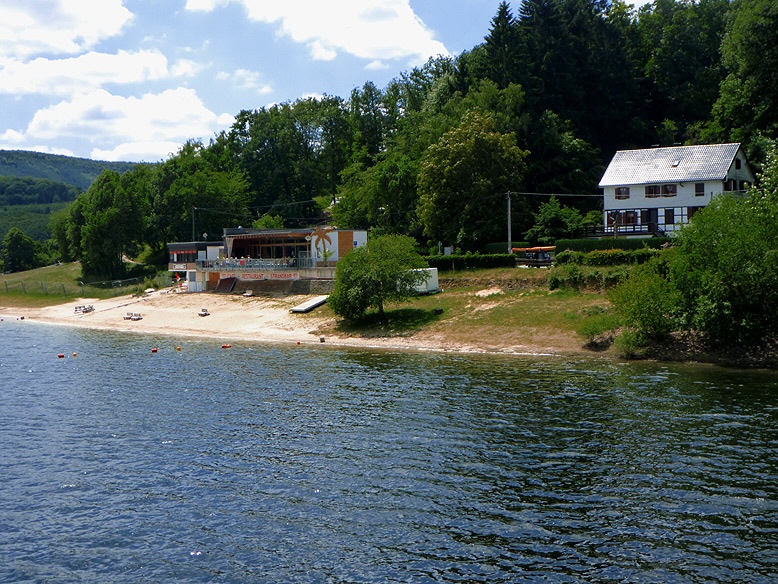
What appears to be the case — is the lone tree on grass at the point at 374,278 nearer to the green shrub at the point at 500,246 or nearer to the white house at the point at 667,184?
the green shrub at the point at 500,246

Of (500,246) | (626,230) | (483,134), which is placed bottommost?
(500,246)

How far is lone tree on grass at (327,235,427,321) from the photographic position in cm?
6122

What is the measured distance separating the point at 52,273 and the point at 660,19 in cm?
11463

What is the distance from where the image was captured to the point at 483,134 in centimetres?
7938

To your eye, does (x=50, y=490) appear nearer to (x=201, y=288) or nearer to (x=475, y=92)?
(x=201, y=288)

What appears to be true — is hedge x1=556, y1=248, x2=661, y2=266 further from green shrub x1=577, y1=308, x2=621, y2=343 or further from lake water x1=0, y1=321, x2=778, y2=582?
lake water x1=0, y1=321, x2=778, y2=582

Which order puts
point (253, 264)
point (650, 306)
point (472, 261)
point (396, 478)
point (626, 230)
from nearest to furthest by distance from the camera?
point (396, 478) → point (650, 306) → point (472, 261) → point (626, 230) → point (253, 264)

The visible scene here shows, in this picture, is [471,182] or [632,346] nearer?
[632,346]

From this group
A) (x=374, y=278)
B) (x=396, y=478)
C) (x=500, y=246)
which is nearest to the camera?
(x=396, y=478)

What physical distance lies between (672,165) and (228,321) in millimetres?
50152

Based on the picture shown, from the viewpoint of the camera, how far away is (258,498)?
23188mm

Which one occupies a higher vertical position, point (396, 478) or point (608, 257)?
point (608, 257)

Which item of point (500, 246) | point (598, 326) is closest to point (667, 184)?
point (500, 246)

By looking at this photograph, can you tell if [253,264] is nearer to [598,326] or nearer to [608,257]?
[608,257]
